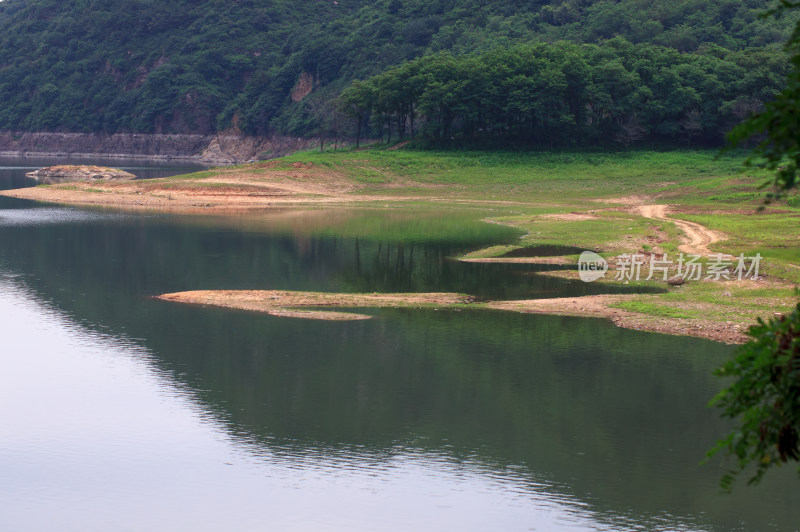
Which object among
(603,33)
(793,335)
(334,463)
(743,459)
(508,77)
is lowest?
(334,463)

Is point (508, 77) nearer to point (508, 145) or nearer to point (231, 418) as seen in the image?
point (508, 145)

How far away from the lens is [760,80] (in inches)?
3804

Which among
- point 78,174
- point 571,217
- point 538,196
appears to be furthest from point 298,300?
point 78,174

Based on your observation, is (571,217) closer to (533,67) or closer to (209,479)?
(533,67)

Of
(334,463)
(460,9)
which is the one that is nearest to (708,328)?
(334,463)

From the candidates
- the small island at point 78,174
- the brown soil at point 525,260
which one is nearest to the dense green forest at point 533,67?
the small island at point 78,174

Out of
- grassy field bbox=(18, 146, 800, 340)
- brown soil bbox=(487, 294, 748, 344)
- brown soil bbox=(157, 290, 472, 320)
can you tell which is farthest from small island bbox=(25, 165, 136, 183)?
brown soil bbox=(487, 294, 748, 344)

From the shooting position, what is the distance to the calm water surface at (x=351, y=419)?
60.2ft

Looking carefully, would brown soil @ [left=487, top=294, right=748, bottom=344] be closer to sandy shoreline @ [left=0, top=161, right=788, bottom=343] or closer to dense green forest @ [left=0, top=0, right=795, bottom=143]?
sandy shoreline @ [left=0, top=161, right=788, bottom=343]

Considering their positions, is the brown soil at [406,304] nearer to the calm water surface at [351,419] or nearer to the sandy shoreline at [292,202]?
the sandy shoreline at [292,202]

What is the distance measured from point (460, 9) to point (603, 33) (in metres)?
34.0

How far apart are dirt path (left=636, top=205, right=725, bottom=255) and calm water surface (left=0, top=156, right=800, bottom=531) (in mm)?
9323

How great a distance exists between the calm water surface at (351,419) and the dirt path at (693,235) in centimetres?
932

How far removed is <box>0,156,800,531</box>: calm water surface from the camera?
60.2 feet
